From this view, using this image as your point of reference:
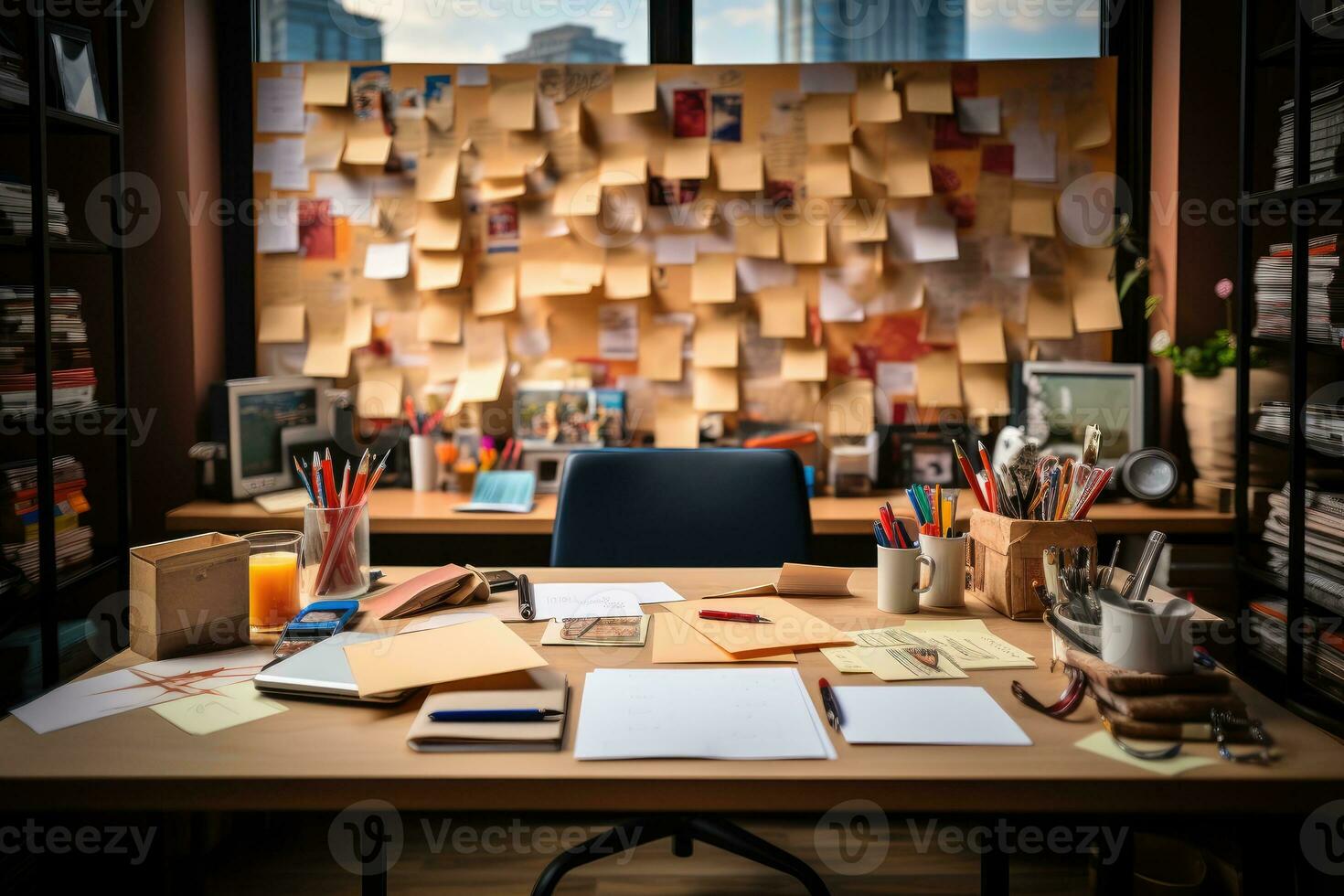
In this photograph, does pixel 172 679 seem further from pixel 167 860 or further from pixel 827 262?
pixel 827 262

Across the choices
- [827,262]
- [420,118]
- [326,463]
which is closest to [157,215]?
[420,118]

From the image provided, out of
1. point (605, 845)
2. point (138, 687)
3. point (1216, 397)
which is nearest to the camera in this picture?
point (138, 687)

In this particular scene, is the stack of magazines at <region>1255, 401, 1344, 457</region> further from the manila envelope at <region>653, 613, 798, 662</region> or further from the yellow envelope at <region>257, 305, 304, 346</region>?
the yellow envelope at <region>257, 305, 304, 346</region>

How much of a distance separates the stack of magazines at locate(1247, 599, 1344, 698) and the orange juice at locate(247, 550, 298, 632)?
1876 mm

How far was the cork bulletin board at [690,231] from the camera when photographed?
2730 mm

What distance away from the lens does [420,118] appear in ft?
9.07

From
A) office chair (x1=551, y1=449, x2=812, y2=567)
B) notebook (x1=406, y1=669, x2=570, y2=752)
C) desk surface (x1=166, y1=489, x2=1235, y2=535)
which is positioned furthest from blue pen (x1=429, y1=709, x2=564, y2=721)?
desk surface (x1=166, y1=489, x2=1235, y2=535)

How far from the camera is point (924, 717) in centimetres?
101

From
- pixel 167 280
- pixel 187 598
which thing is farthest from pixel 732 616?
pixel 167 280

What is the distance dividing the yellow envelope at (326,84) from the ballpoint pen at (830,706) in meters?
2.33

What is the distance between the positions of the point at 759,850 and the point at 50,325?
1691 millimetres

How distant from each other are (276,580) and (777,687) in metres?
0.71

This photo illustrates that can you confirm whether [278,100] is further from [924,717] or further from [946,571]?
[924,717]

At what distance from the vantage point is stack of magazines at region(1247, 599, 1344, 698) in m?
1.91
